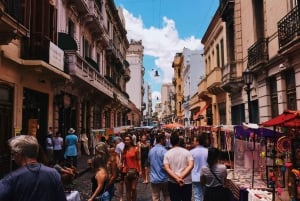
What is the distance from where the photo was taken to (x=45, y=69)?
14.0m

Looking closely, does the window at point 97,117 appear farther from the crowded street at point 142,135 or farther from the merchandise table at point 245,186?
the merchandise table at point 245,186

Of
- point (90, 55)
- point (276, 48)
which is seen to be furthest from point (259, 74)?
point (90, 55)

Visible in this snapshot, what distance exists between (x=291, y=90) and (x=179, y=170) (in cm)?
765

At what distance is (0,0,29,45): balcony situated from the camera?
32.2 feet

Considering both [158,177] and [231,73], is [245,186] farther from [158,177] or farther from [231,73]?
[231,73]

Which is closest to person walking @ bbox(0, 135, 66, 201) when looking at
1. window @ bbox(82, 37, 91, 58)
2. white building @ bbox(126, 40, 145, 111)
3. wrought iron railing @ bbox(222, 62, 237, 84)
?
wrought iron railing @ bbox(222, 62, 237, 84)

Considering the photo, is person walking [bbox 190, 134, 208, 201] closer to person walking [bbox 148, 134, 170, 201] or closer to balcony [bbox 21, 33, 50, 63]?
person walking [bbox 148, 134, 170, 201]

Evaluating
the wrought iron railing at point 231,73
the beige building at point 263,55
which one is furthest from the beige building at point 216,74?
the wrought iron railing at point 231,73

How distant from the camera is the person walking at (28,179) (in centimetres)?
318

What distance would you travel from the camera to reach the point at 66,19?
776 inches

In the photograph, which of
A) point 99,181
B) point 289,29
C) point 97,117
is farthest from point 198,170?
point 97,117

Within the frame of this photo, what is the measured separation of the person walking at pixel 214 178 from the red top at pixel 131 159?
3247 millimetres

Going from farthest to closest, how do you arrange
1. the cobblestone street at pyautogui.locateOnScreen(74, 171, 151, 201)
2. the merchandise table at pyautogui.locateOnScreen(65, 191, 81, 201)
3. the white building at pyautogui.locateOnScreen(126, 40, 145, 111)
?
the white building at pyautogui.locateOnScreen(126, 40, 145, 111) → the cobblestone street at pyautogui.locateOnScreen(74, 171, 151, 201) → the merchandise table at pyautogui.locateOnScreen(65, 191, 81, 201)

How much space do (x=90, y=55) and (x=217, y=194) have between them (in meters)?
22.0
